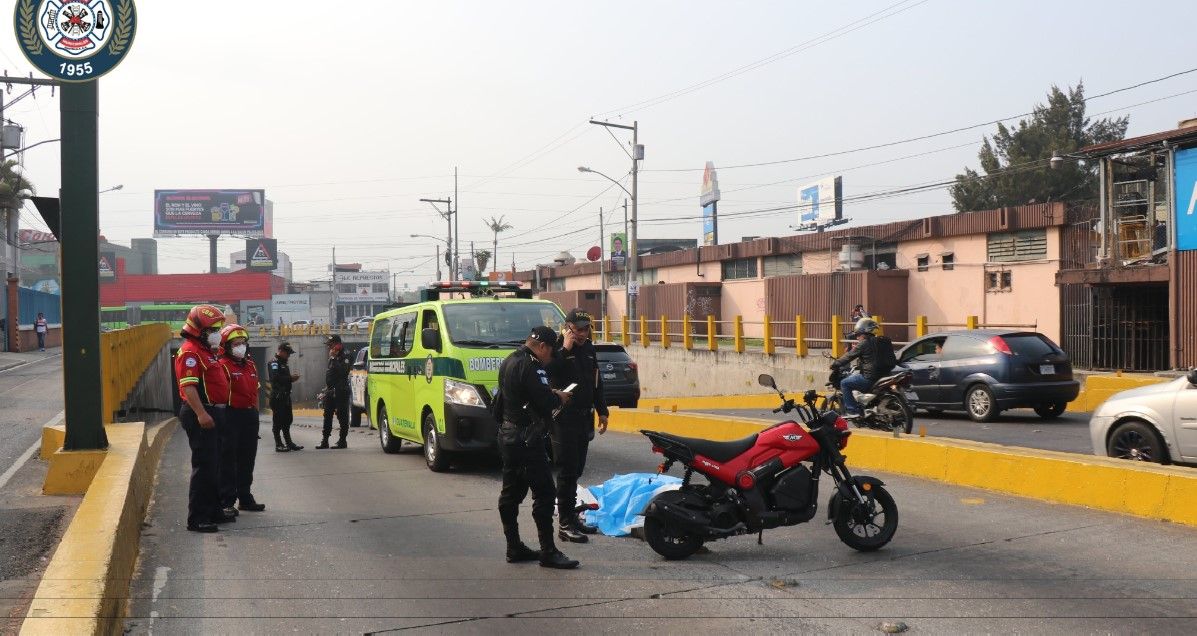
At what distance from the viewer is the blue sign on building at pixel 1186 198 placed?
20984 mm

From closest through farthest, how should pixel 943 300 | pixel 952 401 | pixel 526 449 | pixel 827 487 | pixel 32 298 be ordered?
pixel 526 449 < pixel 827 487 < pixel 952 401 < pixel 943 300 < pixel 32 298

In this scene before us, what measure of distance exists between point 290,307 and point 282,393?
10489 cm

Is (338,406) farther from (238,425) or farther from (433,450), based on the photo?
(238,425)

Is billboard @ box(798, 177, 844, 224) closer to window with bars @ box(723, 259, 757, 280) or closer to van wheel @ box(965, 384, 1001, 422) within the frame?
window with bars @ box(723, 259, 757, 280)

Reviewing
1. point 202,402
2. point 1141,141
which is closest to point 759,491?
point 202,402

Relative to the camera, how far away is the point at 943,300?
103 feet

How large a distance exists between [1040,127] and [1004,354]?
4899 cm

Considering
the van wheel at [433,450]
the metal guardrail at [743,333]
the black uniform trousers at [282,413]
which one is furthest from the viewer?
the metal guardrail at [743,333]

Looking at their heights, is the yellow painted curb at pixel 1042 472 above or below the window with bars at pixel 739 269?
below

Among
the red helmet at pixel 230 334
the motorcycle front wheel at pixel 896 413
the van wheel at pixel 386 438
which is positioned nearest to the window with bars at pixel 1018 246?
the motorcycle front wheel at pixel 896 413

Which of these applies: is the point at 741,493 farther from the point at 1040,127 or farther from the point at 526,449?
the point at 1040,127

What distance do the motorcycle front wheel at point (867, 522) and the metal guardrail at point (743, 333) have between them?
48.0ft

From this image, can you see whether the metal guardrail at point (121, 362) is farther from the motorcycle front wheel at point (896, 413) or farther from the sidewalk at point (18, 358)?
the sidewalk at point (18, 358)

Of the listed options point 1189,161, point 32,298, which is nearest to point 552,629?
point 1189,161
